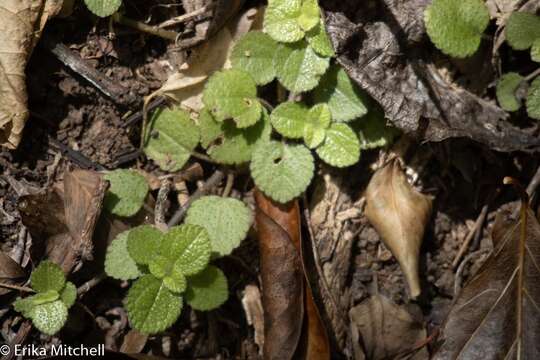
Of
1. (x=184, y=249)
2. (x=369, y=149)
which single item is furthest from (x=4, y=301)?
(x=369, y=149)

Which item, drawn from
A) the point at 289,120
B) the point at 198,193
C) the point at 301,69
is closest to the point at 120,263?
the point at 198,193

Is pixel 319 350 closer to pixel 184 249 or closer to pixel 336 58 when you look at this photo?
→ pixel 184 249

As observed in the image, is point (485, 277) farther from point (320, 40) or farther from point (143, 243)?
point (143, 243)

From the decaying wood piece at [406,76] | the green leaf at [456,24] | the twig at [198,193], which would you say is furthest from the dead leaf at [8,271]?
the green leaf at [456,24]

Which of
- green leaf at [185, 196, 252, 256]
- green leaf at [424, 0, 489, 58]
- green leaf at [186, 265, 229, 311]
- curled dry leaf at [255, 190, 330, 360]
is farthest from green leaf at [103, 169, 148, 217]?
green leaf at [424, 0, 489, 58]

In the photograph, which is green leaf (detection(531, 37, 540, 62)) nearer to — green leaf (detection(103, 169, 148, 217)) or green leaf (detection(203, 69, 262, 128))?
green leaf (detection(203, 69, 262, 128))
